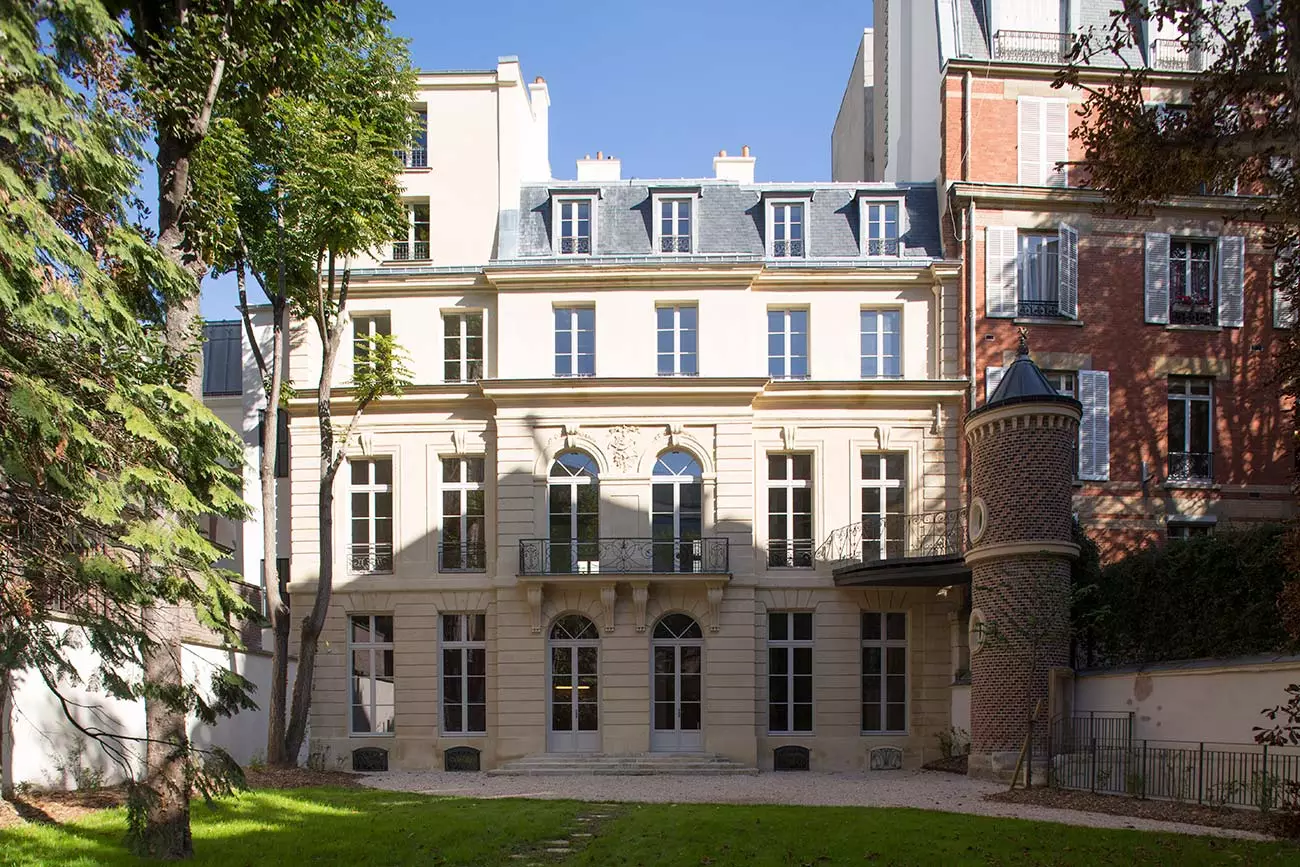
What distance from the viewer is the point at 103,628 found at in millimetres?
A: 8484

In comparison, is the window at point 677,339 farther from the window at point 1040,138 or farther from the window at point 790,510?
the window at point 1040,138

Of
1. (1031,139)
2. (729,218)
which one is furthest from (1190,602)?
(729,218)

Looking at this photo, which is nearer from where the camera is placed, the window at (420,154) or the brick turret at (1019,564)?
the brick turret at (1019,564)

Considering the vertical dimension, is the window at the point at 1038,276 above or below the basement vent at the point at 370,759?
above

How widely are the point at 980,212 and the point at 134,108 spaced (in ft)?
56.6

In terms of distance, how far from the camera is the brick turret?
18359 mm

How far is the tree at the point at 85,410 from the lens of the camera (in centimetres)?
798

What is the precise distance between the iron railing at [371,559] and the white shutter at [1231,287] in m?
17.1

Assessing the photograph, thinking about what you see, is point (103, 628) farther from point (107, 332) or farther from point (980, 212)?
point (980, 212)

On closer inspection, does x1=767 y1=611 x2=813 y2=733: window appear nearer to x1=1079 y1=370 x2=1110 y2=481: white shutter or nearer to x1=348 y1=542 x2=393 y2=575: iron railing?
x1=1079 y1=370 x2=1110 y2=481: white shutter

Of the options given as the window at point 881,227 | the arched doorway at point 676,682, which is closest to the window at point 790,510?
the arched doorway at point 676,682

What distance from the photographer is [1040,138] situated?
24188 mm

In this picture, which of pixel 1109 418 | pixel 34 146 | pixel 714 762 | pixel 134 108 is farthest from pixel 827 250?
pixel 34 146

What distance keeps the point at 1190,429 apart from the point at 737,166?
1094cm
